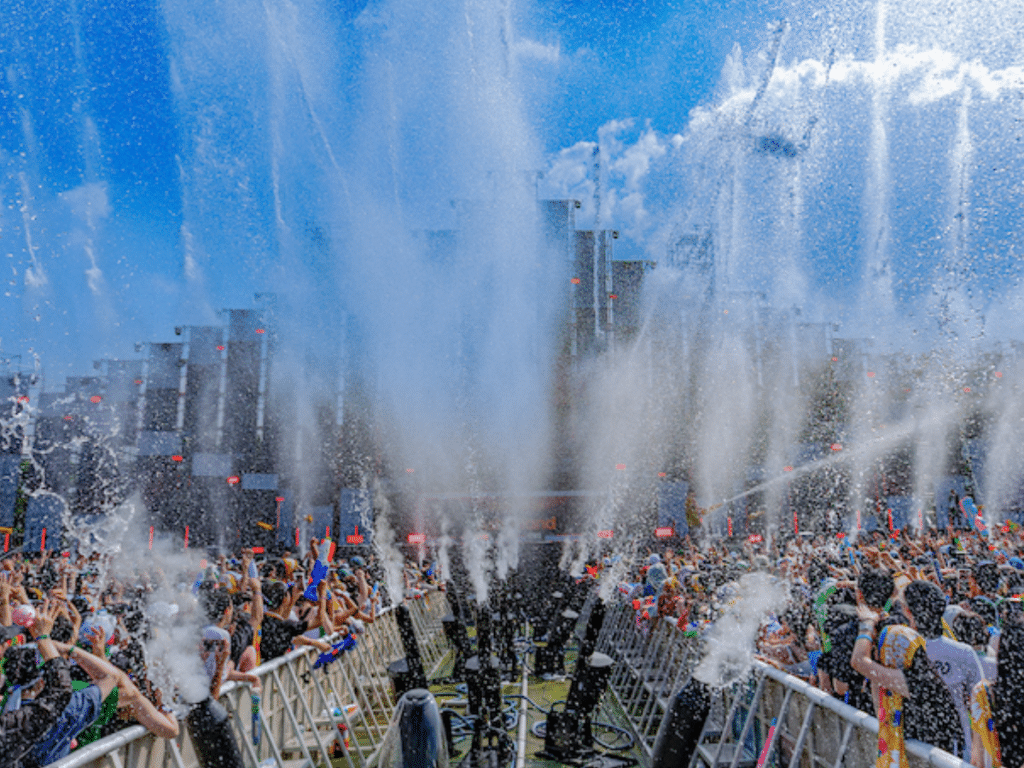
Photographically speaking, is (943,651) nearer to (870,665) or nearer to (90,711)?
(870,665)

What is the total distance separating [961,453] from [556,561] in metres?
31.8

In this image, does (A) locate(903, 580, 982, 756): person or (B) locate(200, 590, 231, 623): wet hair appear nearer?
(A) locate(903, 580, 982, 756): person

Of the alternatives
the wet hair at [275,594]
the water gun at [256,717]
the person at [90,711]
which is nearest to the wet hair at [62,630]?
the person at [90,711]

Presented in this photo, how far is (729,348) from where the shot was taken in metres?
52.0

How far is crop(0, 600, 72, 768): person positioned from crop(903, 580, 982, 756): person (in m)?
5.09

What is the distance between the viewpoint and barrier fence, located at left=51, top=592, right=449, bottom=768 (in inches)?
159

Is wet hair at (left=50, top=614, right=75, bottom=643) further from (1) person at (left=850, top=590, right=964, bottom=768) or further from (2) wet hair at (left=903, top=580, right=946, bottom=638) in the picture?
(2) wet hair at (left=903, top=580, right=946, bottom=638)

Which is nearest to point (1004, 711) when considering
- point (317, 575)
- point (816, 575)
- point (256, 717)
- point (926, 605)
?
point (926, 605)

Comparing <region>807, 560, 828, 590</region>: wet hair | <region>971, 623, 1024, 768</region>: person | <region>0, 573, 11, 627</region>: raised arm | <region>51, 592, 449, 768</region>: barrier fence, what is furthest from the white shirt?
<region>0, 573, 11, 627</region>: raised arm

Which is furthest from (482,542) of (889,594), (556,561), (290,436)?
(889,594)

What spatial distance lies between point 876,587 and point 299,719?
571cm

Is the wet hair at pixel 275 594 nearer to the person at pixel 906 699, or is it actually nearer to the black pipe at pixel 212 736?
the black pipe at pixel 212 736

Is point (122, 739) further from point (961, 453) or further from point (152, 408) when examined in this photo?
point (961, 453)

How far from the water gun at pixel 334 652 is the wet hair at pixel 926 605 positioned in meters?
5.86
